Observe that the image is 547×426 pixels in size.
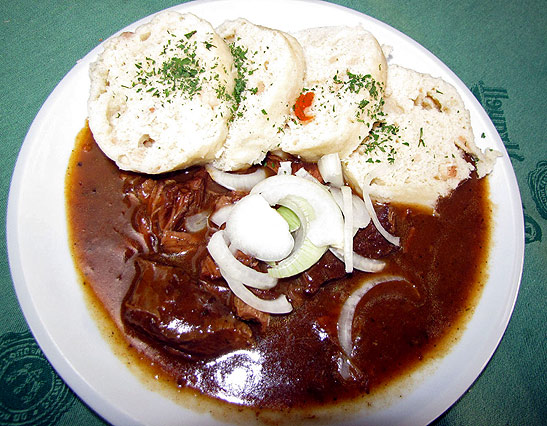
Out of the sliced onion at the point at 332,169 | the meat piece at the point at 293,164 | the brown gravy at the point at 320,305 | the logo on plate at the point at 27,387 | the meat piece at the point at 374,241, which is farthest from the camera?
the meat piece at the point at 293,164

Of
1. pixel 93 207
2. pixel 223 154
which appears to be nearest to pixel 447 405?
pixel 223 154

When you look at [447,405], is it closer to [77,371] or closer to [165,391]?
[165,391]

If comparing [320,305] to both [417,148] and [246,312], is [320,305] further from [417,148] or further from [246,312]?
[417,148]

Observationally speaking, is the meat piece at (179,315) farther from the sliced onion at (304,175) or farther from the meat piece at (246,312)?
the sliced onion at (304,175)

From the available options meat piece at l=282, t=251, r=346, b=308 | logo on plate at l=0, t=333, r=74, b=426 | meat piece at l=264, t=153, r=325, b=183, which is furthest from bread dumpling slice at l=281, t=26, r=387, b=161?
logo on plate at l=0, t=333, r=74, b=426

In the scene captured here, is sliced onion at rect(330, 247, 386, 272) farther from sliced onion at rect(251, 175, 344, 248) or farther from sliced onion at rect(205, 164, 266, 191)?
sliced onion at rect(205, 164, 266, 191)

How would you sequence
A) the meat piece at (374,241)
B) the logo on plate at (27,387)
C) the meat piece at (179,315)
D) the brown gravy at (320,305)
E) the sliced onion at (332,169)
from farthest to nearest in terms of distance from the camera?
the meat piece at (374,241), the sliced onion at (332,169), the brown gravy at (320,305), the meat piece at (179,315), the logo on plate at (27,387)

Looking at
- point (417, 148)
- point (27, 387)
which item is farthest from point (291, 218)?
point (27, 387)

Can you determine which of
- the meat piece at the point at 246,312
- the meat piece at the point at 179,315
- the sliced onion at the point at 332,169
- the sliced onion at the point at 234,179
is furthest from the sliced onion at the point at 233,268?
the sliced onion at the point at 332,169
